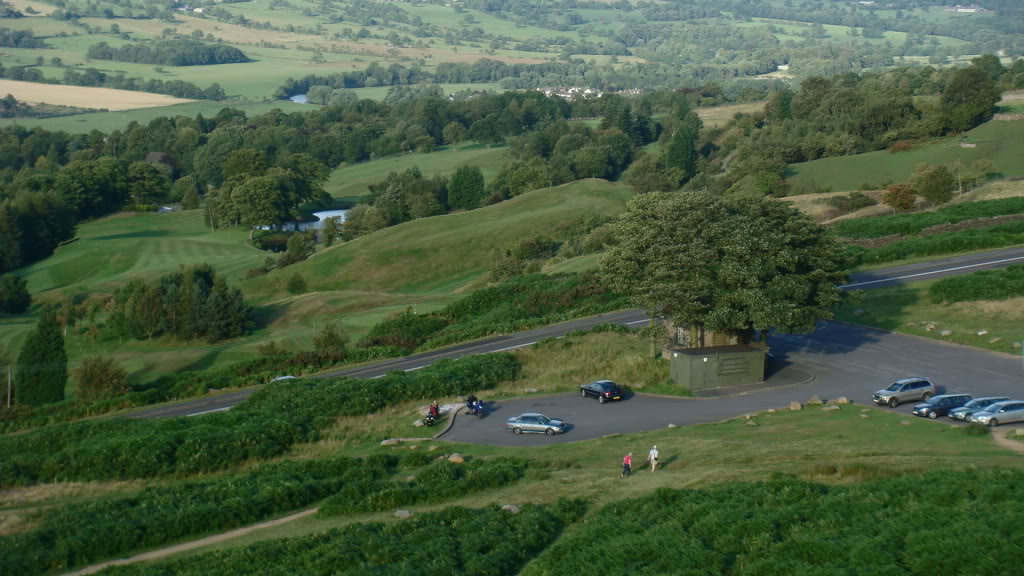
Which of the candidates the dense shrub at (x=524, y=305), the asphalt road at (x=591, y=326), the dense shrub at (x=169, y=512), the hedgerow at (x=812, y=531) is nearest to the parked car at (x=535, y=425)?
the asphalt road at (x=591, y=326)

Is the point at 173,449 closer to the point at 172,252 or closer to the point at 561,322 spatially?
the point at 561,322

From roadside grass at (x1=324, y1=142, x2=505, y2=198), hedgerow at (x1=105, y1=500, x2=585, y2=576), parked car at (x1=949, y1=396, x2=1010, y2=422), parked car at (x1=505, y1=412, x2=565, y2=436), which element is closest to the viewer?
hedgerow at (x1=105, y1=500, x2=585, y2=576)

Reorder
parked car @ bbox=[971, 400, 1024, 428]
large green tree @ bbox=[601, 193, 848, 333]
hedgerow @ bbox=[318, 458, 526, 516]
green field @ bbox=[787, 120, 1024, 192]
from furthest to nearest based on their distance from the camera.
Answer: green field @ bbox=[787, 120, 1024, 192] < large green tree @ bbox=[601, 193, 848, 333] < parked car @ bbox=[971, 400, 1024, 428] < hedgerow @ bbox=[318, 458, 526, 516]

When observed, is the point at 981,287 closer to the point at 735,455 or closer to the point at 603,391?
the point at 603,391

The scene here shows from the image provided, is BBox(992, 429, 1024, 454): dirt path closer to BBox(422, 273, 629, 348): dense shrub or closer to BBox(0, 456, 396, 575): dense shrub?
BBox(0, 456, 396, 575): dense shrub

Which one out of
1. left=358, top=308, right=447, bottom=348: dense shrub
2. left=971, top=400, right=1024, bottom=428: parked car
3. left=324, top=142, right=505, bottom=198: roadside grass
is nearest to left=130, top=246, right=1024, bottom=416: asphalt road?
left=358, top=308, right=447, bottom=348: dense shrub

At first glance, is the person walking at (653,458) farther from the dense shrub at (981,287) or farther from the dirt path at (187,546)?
the dense shrub at (981,287)

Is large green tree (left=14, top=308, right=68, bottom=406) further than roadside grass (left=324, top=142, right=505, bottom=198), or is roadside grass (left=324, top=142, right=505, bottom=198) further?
roadside grass (left=324, top=142, right=505, bottom=198)

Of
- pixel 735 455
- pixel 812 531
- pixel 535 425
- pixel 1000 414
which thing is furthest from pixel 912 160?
pixel 812 531
